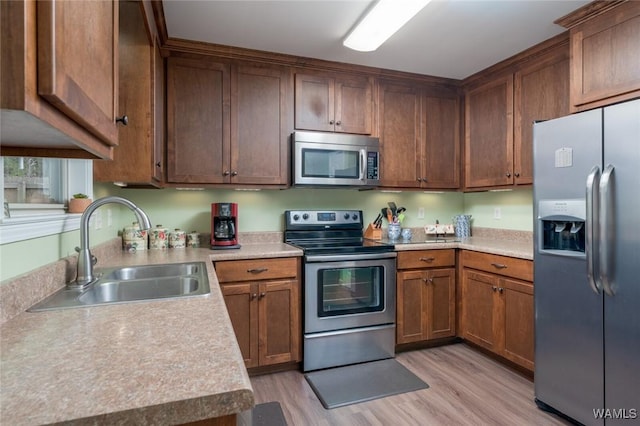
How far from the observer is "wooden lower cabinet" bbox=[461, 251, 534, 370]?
7.31 feet

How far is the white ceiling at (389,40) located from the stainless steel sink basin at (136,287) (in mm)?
1477

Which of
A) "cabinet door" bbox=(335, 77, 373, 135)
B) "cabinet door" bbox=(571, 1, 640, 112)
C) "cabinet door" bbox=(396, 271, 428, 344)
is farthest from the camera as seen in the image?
"cabinet door" bbox=(335, 77, 373, 135)

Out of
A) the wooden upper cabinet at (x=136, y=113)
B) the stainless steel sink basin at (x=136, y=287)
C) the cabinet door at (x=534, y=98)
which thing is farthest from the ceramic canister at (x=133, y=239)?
the cabinet door at (x=534, y=98)

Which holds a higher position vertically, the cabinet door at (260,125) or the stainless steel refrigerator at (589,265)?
the cabinet door at (260,125)

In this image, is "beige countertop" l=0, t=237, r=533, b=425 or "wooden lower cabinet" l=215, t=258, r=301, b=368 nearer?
"beige countertop" l=0, t=237, r=533, b=425

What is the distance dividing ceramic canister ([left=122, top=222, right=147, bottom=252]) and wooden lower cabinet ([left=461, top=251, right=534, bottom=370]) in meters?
2.45

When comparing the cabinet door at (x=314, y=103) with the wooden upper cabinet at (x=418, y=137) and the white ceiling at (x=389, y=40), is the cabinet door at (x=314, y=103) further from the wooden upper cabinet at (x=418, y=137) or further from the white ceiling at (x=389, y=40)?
the wooden upper cabinet at (x=418, y=137)

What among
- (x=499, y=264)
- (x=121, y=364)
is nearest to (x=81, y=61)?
(x=121, y=364)

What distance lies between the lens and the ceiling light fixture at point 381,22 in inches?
71.8

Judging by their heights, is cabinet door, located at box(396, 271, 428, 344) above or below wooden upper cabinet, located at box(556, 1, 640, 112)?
below

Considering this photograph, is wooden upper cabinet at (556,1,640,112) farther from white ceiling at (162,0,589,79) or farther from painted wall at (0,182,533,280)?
painted wall at (0,182,533,280)

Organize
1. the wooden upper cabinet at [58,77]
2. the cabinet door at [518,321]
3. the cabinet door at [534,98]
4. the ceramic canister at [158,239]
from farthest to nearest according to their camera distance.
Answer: the ceramic canister at [158,239]
the cabinet door at [534,98]
the cabinet door at [518,321]
the wooden upper cabinet at [58,77]

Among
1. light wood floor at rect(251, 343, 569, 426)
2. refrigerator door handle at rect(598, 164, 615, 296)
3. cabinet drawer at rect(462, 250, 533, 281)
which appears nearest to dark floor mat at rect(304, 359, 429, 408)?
light wood floor at rect(251, 343, 569, 426)

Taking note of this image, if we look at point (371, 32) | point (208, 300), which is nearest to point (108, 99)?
point (208, 300)
